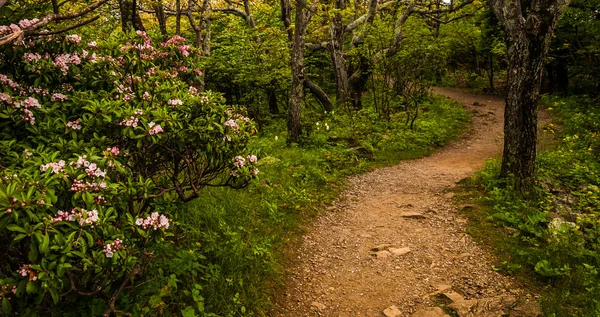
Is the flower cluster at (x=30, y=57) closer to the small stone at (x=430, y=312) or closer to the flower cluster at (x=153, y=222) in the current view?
the flower cluster at (x=153, y=222)

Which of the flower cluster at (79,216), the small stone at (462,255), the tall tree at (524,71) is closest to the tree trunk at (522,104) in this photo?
the tall tree at (524,71)

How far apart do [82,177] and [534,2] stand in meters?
8.03

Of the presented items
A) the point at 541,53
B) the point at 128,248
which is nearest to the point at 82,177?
the point at 128,248

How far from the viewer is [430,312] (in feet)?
14.9

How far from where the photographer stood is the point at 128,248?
8.90 ft

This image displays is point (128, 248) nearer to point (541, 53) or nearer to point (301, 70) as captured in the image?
point (541, 53)

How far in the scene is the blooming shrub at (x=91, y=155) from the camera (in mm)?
2236

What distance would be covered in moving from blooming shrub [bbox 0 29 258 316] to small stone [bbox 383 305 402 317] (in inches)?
102

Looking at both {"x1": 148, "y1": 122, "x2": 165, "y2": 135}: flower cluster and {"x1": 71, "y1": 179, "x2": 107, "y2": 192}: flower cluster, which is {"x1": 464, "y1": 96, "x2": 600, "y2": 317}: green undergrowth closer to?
{"x1": 148, "y1": 122, "x2": 165, "y2": 135}: flower cluster

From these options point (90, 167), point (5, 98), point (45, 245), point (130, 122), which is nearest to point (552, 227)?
point (130, 122)

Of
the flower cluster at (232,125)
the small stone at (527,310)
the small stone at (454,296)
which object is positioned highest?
the flower cluster at (232,125)

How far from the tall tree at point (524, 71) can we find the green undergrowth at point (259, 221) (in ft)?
13.1

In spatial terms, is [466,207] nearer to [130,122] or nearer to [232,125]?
[232,125]

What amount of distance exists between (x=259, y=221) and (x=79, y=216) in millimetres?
3939
